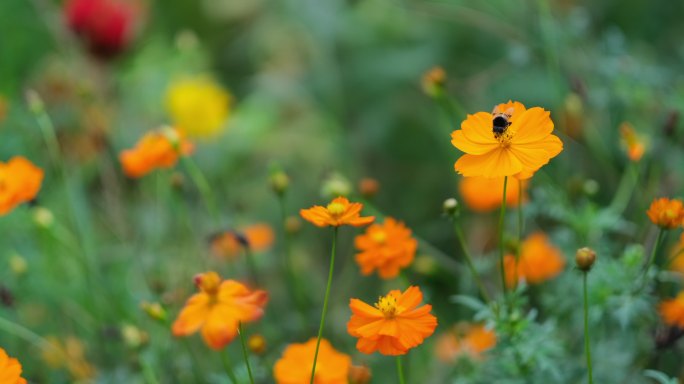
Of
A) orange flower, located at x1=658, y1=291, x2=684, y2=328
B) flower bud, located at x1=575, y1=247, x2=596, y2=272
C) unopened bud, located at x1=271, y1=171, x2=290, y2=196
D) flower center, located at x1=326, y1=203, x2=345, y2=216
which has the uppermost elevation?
flower center, located at x1=326, y1=203, x2=345, y2=216

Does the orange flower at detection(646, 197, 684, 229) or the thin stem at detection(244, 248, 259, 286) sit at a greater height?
the orange flower at detection(646, 197, 684, 229)

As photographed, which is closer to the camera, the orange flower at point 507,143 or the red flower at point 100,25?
the orange flower at point 507,143

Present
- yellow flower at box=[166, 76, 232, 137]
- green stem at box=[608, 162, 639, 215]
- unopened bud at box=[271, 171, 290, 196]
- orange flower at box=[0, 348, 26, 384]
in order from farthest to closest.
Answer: yellow flower at box=[166, 76, 232, 137]
green stem at box=[608, 162, 639, 215]
unopened bud at box=[271, 171, 290, 196]
orange flower at box=[0, 348, 26, 384]

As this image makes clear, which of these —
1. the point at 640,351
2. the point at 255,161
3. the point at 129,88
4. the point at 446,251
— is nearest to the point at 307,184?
the point at 255,161

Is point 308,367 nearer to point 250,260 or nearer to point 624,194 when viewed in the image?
point 250,260

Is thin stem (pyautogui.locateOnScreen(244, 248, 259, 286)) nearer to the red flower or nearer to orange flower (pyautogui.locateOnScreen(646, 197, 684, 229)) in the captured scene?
orange flower (pyautogui.locateOnScreen(646, 197, 684, 229))

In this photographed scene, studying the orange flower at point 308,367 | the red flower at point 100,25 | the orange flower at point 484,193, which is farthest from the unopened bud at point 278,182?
the red flower at point 100,25

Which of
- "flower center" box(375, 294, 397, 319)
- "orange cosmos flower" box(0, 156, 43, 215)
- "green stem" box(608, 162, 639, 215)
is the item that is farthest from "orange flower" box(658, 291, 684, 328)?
"orange cosmos flower" box(0, 156, 43, 215)

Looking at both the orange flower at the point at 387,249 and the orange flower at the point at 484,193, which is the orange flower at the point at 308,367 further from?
the orange flower at the point at 484,193

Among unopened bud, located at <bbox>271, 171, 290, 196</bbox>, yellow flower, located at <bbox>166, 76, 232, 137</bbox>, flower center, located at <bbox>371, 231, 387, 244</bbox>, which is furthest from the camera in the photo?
yellow flower, located at <bbox>166, 76, 232, 137</bbox>
